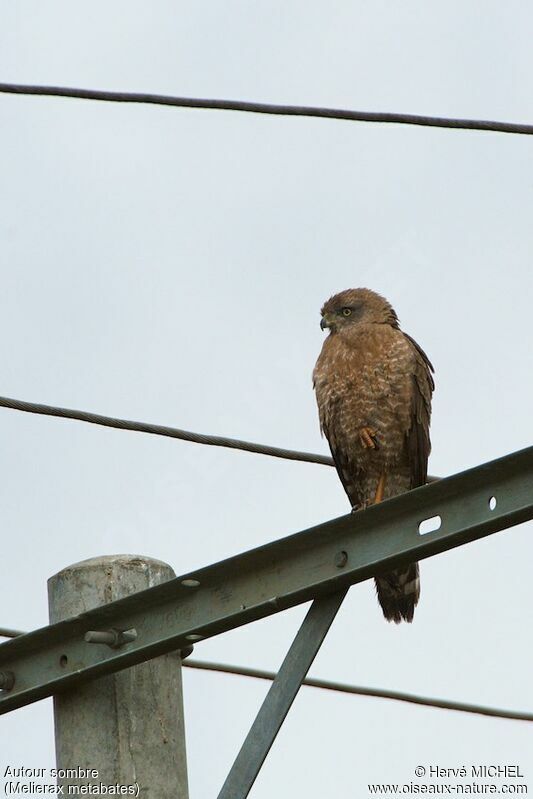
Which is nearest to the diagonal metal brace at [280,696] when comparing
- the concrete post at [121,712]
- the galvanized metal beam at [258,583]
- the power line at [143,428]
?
the galvanized metal beam at [258,583]

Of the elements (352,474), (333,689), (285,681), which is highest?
(352,474)

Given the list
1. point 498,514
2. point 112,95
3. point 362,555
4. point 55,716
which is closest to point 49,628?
point 55,716

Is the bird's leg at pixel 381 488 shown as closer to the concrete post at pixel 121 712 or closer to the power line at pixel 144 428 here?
the power line at pixel 144 428

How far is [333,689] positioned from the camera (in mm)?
5766

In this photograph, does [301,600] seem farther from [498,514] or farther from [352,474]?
[352,474]

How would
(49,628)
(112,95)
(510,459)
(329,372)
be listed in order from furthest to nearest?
(329,372)
(112,95)
(49,628)
(510,459)

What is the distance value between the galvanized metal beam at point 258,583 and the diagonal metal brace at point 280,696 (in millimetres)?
60

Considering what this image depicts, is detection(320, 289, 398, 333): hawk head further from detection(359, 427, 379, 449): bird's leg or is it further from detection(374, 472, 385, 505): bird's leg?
detection(374, 472, 385, 505): bird's leg

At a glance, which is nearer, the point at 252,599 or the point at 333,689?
the point at 252,599

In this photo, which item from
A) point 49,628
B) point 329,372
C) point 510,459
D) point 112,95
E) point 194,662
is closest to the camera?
point 510,459

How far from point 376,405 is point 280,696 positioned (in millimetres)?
3062

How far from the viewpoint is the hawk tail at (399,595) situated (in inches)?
245

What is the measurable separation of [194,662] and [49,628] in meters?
1.80

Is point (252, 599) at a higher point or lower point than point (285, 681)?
higher
